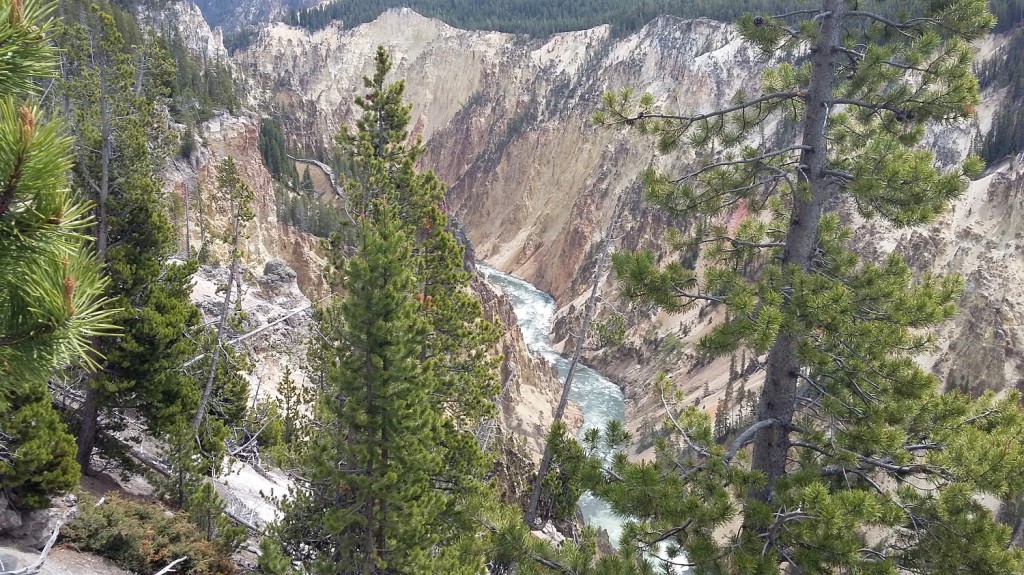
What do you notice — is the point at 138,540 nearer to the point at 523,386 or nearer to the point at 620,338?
the point at 620,338

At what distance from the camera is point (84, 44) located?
11.6 meters

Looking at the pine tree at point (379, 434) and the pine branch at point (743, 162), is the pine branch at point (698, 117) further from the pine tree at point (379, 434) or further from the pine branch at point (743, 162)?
the pine tree at point (379, 434)

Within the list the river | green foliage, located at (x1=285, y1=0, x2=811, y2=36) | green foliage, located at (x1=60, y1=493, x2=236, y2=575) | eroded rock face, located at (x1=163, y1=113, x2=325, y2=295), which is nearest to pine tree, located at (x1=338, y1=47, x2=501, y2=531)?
green foliage, located at (x1=60, y1=493, x2=236, y2=575)

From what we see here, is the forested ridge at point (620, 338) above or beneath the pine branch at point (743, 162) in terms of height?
beneath

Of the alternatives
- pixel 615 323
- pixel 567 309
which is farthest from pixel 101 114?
pixel 567 309

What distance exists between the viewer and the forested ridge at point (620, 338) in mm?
4602

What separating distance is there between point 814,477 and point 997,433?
1402mm

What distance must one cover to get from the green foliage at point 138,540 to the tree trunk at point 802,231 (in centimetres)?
866

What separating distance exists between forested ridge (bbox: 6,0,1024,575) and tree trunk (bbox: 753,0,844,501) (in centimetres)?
2

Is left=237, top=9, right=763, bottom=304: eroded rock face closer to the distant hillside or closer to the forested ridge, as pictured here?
the distant hillside

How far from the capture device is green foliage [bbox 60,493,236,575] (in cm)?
984

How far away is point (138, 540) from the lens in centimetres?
995

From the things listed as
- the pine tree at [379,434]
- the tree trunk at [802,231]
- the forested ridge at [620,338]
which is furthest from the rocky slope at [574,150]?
the pine tree at [379,434]

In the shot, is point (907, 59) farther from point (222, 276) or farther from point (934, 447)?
point (222, 276)
